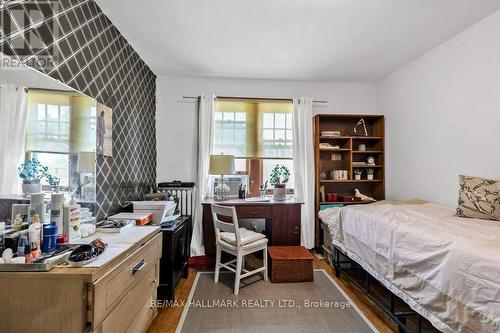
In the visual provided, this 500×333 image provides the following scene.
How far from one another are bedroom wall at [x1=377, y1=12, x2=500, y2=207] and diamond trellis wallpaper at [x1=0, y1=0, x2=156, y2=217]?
3.40 meters

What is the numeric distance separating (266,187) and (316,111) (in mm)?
1411

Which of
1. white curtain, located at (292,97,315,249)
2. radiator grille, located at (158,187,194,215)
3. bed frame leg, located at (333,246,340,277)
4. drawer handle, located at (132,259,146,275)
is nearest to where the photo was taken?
drawer handle, located at (132,259,146,275)

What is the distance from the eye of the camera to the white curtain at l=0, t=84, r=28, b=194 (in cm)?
114

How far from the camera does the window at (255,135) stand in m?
3.48

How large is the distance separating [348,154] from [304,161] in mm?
687

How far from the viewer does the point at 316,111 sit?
364cm

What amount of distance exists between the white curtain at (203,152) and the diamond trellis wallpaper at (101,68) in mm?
661

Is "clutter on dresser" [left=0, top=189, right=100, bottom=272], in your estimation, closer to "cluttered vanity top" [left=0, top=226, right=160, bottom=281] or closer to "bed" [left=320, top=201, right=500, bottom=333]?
"cluttered vanity top" [left=0, top=226, right=160, bottom=281]

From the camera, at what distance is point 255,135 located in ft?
11.5

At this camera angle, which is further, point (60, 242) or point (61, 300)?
point (60, 242)

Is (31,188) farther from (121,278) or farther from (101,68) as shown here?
(101,68)

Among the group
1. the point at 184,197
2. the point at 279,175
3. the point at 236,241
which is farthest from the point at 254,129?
the point at 236,241

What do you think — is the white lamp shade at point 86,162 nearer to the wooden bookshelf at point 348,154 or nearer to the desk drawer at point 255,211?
the desk drawer at point 255,211

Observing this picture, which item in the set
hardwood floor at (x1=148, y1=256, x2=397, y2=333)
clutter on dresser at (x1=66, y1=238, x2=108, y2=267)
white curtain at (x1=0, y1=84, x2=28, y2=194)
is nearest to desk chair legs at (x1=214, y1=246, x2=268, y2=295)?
hardwood floor at (x1=148, y1=256, x2=397, y2=333)
